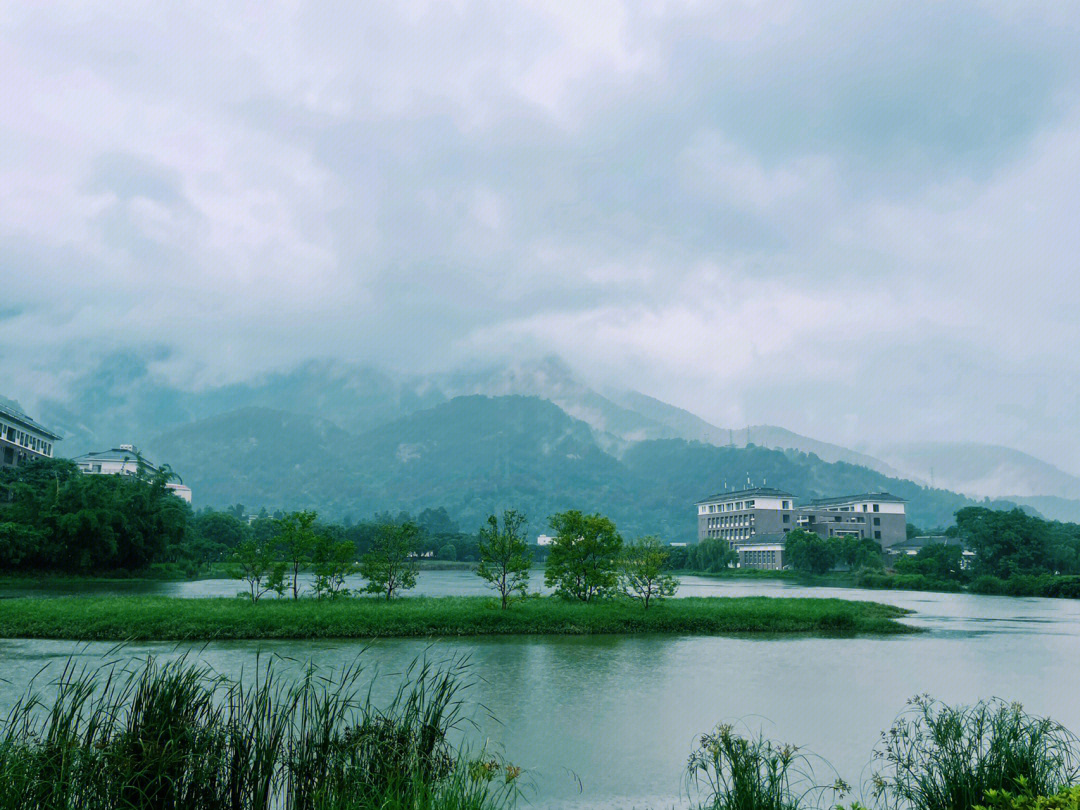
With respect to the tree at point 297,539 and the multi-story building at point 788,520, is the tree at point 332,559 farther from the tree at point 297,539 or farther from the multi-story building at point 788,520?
the multi-story building at point 788,520

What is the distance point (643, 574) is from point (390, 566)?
9905mm

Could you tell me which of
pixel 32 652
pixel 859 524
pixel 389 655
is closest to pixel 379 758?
pixel 389 655

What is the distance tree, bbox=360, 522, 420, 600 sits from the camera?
31.1m

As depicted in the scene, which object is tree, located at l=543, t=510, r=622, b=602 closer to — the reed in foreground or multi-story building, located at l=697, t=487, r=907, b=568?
the reed in foreground

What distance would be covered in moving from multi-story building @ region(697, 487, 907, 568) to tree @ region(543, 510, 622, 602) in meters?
68.1

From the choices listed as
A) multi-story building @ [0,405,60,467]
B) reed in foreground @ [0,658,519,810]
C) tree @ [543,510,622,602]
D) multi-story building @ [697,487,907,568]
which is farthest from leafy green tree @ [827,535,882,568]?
reed in foreground @ [0,658,519,810]

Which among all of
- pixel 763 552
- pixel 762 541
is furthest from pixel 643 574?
pixel 762 541

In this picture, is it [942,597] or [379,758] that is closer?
[379,758]

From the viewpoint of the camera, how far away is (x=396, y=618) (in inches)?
934

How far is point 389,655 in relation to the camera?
18828mm

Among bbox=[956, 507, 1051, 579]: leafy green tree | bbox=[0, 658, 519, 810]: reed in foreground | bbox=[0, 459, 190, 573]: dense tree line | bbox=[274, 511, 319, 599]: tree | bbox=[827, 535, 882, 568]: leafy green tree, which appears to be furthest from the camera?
bbox=[827, 535, 882, 568]: leafy green tree

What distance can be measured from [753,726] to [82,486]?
160 feet

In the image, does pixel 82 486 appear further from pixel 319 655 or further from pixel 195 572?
pixel 319 655

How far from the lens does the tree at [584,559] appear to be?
96.2 ft
